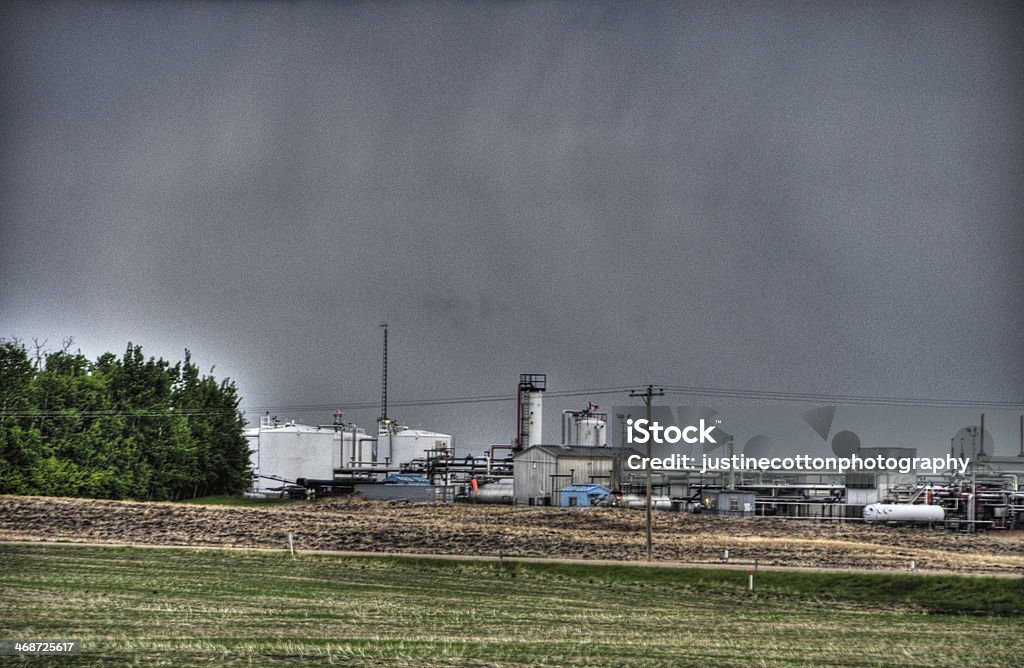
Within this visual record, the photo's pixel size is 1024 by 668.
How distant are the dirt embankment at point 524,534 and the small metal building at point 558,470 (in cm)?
1105

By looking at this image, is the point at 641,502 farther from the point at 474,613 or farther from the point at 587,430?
the point at 474,613

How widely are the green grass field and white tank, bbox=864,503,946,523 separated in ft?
103

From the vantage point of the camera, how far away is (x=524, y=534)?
60.5 m

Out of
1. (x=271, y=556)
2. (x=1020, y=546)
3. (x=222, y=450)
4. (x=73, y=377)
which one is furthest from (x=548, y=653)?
(x=222, y=450)

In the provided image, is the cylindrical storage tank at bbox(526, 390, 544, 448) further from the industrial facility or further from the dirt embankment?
the dirt embankment

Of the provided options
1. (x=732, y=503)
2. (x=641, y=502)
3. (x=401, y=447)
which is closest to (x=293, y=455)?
(x=401, y=447)

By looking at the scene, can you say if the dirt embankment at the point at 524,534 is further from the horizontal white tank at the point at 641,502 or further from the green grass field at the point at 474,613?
the horizontal white tank at the point at 641,502

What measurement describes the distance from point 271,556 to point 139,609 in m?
20.7

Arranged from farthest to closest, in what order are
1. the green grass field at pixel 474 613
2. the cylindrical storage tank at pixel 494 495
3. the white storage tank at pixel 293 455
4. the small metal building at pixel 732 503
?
1. the white storage tank at pixel 293 455
2. the cylindrical storage tank at pixel 494 495
3. the small metal building at pixel 732 503
4. the green grass field at pixel 474 613

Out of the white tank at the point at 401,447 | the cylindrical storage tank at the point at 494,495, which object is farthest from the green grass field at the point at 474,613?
the white tank at the point at 401,447

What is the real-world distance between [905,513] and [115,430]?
5691cm

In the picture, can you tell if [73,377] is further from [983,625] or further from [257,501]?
[983,625]

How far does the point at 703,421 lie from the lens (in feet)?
270

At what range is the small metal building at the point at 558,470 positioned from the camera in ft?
284
